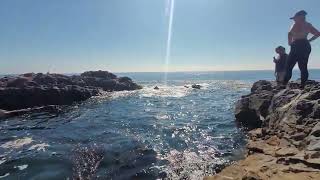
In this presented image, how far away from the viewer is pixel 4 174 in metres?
12.5

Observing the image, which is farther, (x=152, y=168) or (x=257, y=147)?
(x=152, y=168)

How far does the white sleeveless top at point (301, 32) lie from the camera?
14.5m

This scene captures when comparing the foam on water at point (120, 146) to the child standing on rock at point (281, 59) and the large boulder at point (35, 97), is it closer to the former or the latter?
the child standing on rock at point (281, 59)

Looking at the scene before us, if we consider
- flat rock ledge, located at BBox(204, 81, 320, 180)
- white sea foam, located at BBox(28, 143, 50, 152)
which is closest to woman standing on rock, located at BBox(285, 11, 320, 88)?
flat rock ledge, located at BBox(204, 81, 320, 180)

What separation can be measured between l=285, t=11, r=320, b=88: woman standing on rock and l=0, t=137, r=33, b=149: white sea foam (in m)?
13.9

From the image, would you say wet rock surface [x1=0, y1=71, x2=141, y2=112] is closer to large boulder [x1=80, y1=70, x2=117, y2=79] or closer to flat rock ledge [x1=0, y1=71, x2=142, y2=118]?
flat rock ledge [x1=0, y1=71, x2=142, y2=118]

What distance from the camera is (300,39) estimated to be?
14703 mm

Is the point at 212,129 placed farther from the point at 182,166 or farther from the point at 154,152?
the point at 182,166

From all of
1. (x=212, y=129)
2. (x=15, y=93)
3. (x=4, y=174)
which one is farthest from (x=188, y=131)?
(x=15, y=93)

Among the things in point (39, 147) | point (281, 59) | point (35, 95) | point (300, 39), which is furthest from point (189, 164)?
point (35, 95)

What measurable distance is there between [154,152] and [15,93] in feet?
89.8

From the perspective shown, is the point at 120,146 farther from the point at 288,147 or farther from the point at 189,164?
the point at 288,147

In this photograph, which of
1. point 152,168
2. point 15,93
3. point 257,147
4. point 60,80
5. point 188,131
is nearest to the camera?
point 257,147

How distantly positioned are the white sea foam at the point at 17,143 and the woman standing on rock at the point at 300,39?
45.5ft
